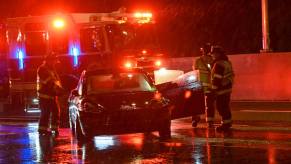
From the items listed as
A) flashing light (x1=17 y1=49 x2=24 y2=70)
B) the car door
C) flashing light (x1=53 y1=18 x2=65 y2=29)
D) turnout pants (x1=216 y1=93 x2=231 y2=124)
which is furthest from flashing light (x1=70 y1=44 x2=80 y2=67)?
turnout pants (x1=216 y1=93 x2=231 y2=124)

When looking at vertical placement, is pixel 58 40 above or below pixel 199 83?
above

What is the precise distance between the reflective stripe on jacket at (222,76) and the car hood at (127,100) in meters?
1.45

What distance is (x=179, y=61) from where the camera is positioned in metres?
24.8

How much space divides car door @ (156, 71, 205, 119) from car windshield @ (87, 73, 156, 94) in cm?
121

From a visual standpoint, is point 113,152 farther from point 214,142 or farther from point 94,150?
point 214,142

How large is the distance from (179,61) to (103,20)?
5.48 metres

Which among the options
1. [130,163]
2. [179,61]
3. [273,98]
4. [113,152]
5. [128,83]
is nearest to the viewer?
[130,163]

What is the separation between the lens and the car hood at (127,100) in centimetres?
1218

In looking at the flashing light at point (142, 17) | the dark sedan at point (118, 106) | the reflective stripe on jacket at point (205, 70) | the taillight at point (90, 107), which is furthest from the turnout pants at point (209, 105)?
the flashing light at point (142, 17)

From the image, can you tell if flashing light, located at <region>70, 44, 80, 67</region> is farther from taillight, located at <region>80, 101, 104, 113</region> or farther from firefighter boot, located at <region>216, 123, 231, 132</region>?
taillight, located at <region>80, 101, 104, 113</region>

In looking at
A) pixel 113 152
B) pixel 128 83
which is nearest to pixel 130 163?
pixel 113 152

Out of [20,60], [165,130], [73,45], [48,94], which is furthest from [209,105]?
[20,60]

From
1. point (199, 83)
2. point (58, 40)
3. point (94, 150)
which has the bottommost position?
point (94, 150)

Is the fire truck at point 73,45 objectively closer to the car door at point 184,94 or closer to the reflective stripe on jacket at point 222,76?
the car door at point 184,94
